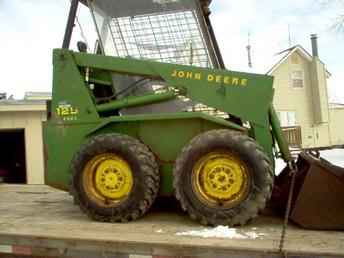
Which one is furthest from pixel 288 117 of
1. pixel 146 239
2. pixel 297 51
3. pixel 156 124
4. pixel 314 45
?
pixel 146 239

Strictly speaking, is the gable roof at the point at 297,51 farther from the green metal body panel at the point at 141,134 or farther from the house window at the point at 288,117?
the green metal body panel at the point at 141,134

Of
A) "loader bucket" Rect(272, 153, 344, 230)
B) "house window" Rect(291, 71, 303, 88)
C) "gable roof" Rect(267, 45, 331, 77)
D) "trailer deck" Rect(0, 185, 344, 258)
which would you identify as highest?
"gable roof" Rect(267, 45, 331, 77)

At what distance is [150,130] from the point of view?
439 centimetres

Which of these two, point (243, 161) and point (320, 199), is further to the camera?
point (243, 161)

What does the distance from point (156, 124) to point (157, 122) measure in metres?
0.02

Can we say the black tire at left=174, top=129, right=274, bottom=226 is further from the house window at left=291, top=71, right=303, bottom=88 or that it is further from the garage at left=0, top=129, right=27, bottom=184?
the house window at left=291, top=71, right=303, bottom=88

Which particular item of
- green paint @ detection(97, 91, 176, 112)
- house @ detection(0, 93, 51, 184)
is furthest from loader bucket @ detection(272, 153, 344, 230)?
house @ detection(0, 93, 51, 184)

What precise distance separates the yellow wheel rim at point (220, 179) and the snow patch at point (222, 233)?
10.6 inches

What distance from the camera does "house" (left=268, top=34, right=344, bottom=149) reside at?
84.2 feet

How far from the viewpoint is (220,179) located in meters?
4.02

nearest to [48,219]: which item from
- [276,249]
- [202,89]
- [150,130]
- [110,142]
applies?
[110,142]

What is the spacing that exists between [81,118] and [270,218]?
201 centimetres

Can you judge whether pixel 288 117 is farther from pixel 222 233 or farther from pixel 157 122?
pixel 222 233

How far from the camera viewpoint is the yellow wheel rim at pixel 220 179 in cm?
399
